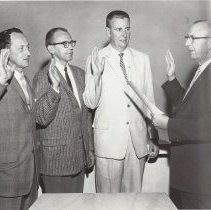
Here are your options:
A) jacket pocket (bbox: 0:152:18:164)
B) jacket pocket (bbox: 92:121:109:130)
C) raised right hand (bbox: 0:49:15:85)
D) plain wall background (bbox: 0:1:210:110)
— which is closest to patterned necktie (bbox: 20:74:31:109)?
raised right hand (bbox: 0:49:15:85)

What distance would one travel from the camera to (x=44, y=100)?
1741mm

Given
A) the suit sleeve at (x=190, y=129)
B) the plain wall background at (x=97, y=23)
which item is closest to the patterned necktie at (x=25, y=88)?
the plain wall background at (x=97, y=23)

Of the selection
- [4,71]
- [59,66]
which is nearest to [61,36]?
[59,66]

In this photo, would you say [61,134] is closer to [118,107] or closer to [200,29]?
[118,107]

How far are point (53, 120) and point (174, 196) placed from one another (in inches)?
39.0

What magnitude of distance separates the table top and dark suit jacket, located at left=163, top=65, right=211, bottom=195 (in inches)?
13.1

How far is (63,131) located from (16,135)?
0.30 metres

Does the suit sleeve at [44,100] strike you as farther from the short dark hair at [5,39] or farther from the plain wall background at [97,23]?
the plain wall background at [97,23]

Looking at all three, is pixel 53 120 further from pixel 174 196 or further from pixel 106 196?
pixel 174 196

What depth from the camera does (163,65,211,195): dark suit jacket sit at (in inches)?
54.9

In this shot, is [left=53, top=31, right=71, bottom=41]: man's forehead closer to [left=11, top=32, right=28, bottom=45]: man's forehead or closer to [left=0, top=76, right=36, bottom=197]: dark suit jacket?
[left=11, top=32, right=28, bottom=45]: man's forehead

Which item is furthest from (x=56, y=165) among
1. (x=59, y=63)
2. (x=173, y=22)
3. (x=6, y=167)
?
(x=173, y=22)

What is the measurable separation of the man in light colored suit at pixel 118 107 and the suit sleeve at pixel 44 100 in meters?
0.26

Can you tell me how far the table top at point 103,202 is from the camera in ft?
3.67
